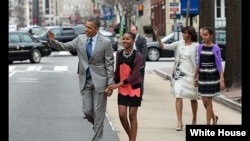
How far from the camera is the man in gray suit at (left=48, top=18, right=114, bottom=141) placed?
8867 millimetres

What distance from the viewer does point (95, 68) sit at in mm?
8875

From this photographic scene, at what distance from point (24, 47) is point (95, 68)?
882 inches

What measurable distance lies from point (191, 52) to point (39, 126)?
10.2 feet

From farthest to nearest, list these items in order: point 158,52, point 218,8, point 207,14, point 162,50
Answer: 1. point 218,8
2. point 158,52
3. point 162,50
4. point 207,14

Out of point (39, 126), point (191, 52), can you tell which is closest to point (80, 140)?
point (39, 126)

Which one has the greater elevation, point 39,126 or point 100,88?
point 100,88

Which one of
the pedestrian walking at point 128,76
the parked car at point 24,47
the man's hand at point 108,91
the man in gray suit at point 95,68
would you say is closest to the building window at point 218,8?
the parked car at point 24,47

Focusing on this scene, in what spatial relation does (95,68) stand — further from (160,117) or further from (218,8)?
(218,8)

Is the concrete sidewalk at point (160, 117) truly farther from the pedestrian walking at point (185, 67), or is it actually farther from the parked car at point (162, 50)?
the parked car at point (162, 50)

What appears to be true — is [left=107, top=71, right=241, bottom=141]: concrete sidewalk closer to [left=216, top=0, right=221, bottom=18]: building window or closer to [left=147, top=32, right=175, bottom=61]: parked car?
[left=147, top=32, right=175, bottom=61]: parked car

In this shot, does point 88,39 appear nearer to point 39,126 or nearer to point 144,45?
point 39,126

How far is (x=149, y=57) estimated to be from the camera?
109 ft

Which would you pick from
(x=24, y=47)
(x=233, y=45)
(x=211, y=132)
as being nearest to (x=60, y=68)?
(x=24, y=47)

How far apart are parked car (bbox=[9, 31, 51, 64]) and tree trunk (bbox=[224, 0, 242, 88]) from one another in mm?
15255
